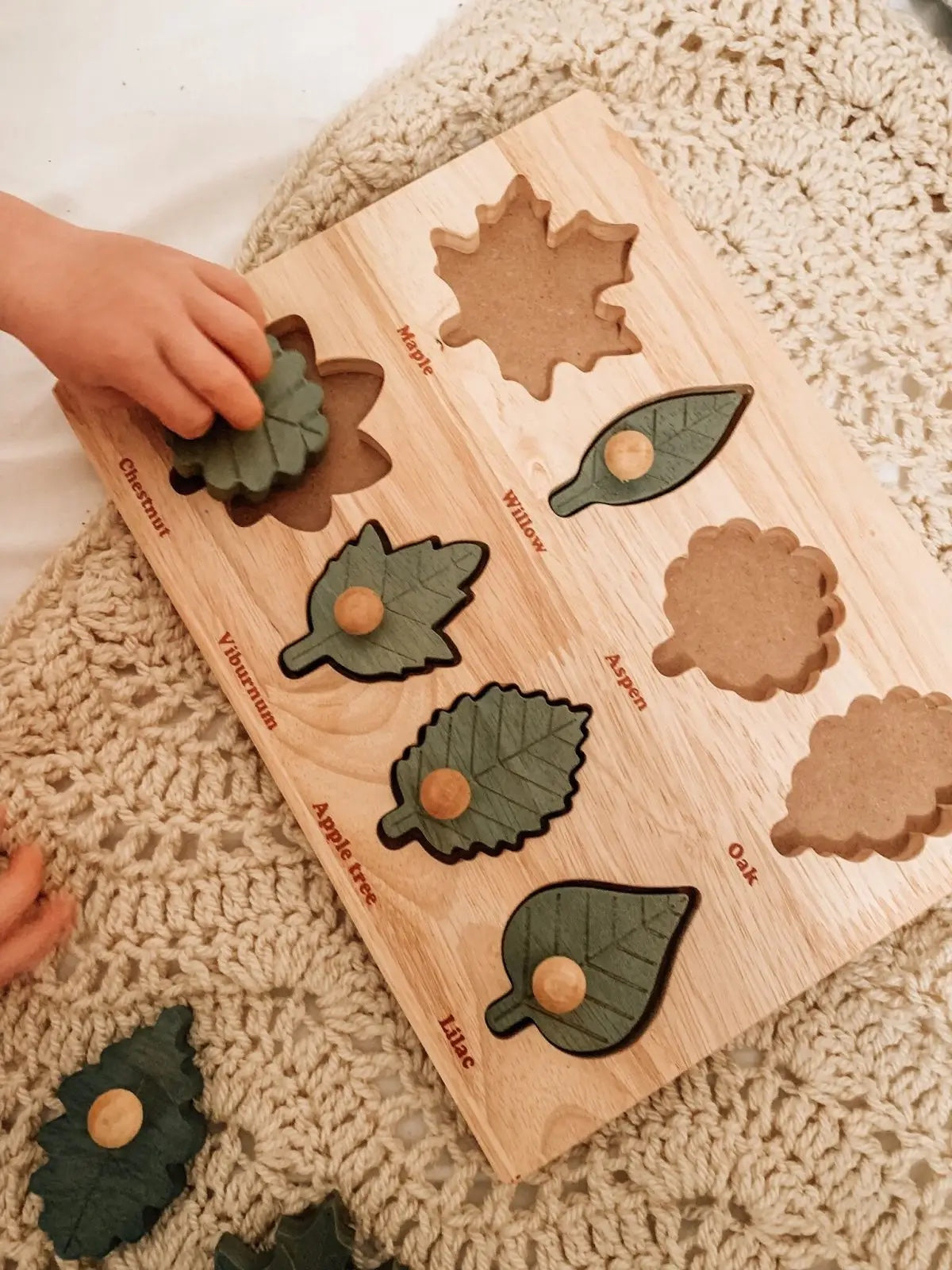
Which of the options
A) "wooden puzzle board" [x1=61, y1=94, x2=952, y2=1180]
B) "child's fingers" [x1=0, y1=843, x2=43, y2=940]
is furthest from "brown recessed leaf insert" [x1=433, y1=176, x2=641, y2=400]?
"child's fingers" [x1=0, y1=843, x2=43, y2=940]

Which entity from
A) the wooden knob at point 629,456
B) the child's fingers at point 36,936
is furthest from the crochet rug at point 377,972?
the wooden knob at point 629,456

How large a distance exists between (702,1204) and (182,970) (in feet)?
0.85

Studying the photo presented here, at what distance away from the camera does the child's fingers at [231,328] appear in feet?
1.56

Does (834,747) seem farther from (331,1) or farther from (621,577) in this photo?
(331,1)

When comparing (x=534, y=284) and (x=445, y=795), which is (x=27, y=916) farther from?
(x=534, y=284)

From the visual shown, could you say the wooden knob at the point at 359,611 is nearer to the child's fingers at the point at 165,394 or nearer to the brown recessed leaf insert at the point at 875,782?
the child's fingers at the point at 165,394

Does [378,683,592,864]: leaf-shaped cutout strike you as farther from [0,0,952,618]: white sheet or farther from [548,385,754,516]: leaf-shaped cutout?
[0,0,952,618]: white sheet

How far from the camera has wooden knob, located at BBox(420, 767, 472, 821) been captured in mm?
456

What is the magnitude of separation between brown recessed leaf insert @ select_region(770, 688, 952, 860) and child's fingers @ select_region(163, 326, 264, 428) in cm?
30

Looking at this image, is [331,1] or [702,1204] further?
[331,1]

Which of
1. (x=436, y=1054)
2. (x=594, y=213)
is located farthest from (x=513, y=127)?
(x=436, y=1054)

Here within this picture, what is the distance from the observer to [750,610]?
50 centimetres

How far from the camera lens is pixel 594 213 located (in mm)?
534

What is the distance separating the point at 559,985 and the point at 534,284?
1.11 feet
